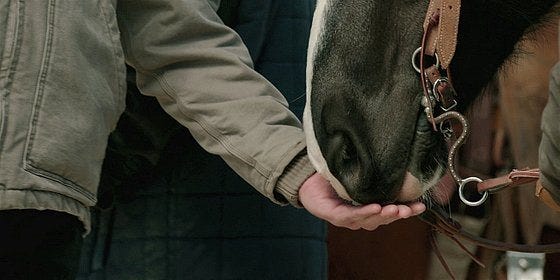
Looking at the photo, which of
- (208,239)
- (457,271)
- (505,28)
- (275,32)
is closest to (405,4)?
(505,28)

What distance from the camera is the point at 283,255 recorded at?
4.10ft

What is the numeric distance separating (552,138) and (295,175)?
33cm

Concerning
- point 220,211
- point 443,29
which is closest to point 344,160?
point 443,29

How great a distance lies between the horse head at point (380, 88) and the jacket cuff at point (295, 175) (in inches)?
1.8

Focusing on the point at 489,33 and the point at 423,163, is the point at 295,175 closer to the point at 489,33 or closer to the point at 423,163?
the point at 423,163

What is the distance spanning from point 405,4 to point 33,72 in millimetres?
381

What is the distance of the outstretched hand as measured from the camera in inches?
36.6

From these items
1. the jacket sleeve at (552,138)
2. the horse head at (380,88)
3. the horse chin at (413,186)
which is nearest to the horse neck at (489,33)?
the horse head at (380,88)

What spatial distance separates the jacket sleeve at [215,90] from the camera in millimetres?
1018

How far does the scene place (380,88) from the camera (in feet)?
3.22

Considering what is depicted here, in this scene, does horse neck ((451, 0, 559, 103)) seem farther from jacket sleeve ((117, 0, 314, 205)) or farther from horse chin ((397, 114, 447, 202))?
jacket sleeve ((117, 0, 314, 205))

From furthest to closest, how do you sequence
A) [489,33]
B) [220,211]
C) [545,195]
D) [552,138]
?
1. [220,211]
2. [489,33]
3. [545,195]
4. [552,138]

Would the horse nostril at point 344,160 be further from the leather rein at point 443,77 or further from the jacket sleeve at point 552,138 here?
the jacket sleeve at point 552,138

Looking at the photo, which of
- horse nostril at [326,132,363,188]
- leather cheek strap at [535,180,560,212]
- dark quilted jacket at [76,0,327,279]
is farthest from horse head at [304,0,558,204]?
dark quilted jacket at [76,0,327,279]
